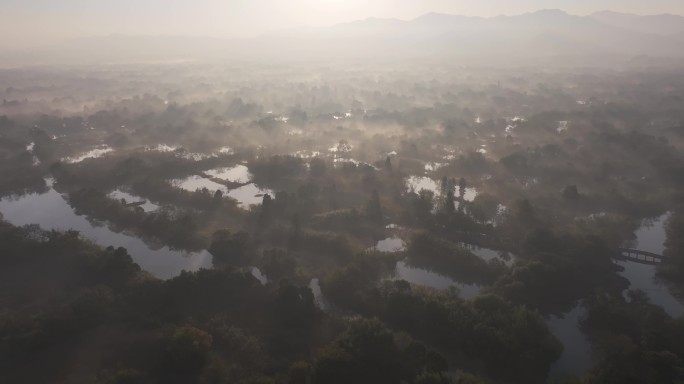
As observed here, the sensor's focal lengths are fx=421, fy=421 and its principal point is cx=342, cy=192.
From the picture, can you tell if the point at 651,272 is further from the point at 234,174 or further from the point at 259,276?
the point at 234,174

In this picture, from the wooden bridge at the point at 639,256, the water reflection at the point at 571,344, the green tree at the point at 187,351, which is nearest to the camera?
the green tree at the point at 187,351

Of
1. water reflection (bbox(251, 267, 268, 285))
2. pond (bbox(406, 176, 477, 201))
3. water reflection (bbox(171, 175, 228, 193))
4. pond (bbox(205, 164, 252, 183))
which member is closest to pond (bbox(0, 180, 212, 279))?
water reflection (bbox(251, 267, 268, 285))

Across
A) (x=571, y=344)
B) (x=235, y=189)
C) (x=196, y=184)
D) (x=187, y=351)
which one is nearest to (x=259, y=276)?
(x=187, y=351)

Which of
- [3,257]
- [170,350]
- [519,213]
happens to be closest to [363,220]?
[519,213]

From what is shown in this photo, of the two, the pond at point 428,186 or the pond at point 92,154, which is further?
the pond at point 92,154

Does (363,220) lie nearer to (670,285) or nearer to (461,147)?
(670,285)

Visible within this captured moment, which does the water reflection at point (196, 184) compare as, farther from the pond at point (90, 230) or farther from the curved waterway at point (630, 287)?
the curved waterway at point (630, 287)

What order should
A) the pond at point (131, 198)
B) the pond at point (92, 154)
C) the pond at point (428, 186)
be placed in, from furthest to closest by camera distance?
the pond at point (92, 154) → the pond at point (428, 186) → the pond at point (131, 198)

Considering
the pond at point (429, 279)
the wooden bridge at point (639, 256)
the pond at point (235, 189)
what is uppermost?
the pond at point (235, 189)

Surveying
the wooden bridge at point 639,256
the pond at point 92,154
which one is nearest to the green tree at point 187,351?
the wooden bridge at point 639,256
